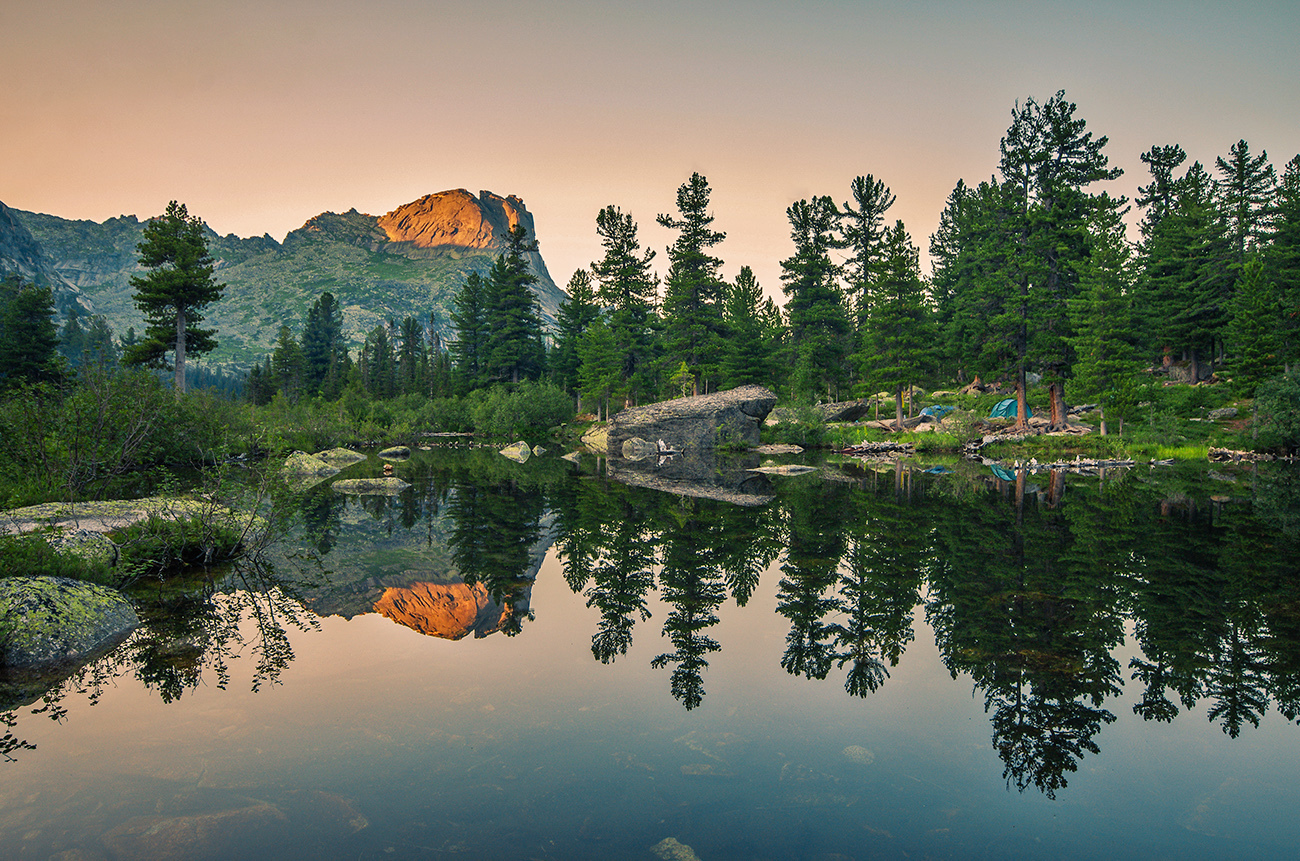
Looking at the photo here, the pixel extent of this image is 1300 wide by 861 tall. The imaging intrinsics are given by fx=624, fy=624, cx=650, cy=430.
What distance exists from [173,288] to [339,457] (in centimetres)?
1589

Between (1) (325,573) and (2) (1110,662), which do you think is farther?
(1) (325,573)

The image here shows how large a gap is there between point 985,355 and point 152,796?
4939 centimetres

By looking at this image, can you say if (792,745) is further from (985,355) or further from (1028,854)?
(985,355)

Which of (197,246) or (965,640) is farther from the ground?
(197,246)

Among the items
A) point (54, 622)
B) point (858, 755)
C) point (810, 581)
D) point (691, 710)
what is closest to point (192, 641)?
point (54, 622)

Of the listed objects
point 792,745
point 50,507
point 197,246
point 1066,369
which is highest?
point 197,246

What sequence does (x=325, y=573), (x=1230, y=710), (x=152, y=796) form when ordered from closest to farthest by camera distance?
(x=152, y=796) < (x=1230, y=710) < (x=325, y=573)

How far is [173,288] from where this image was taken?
129 ft

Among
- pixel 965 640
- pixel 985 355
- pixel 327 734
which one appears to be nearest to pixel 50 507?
pixel 327 734

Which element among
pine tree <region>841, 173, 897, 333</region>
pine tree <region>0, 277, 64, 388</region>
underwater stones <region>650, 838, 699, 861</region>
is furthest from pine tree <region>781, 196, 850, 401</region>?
pine tree <region>0, 277, 64, 388</region>

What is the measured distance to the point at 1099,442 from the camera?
3553 centimetres

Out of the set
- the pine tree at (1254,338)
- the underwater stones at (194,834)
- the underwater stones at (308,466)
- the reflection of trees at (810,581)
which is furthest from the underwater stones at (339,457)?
the pine tree at (1254,338)

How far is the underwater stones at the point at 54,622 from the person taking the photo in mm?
6805

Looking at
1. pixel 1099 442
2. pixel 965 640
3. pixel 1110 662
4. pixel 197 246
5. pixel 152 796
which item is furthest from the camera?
pixel 197 246
